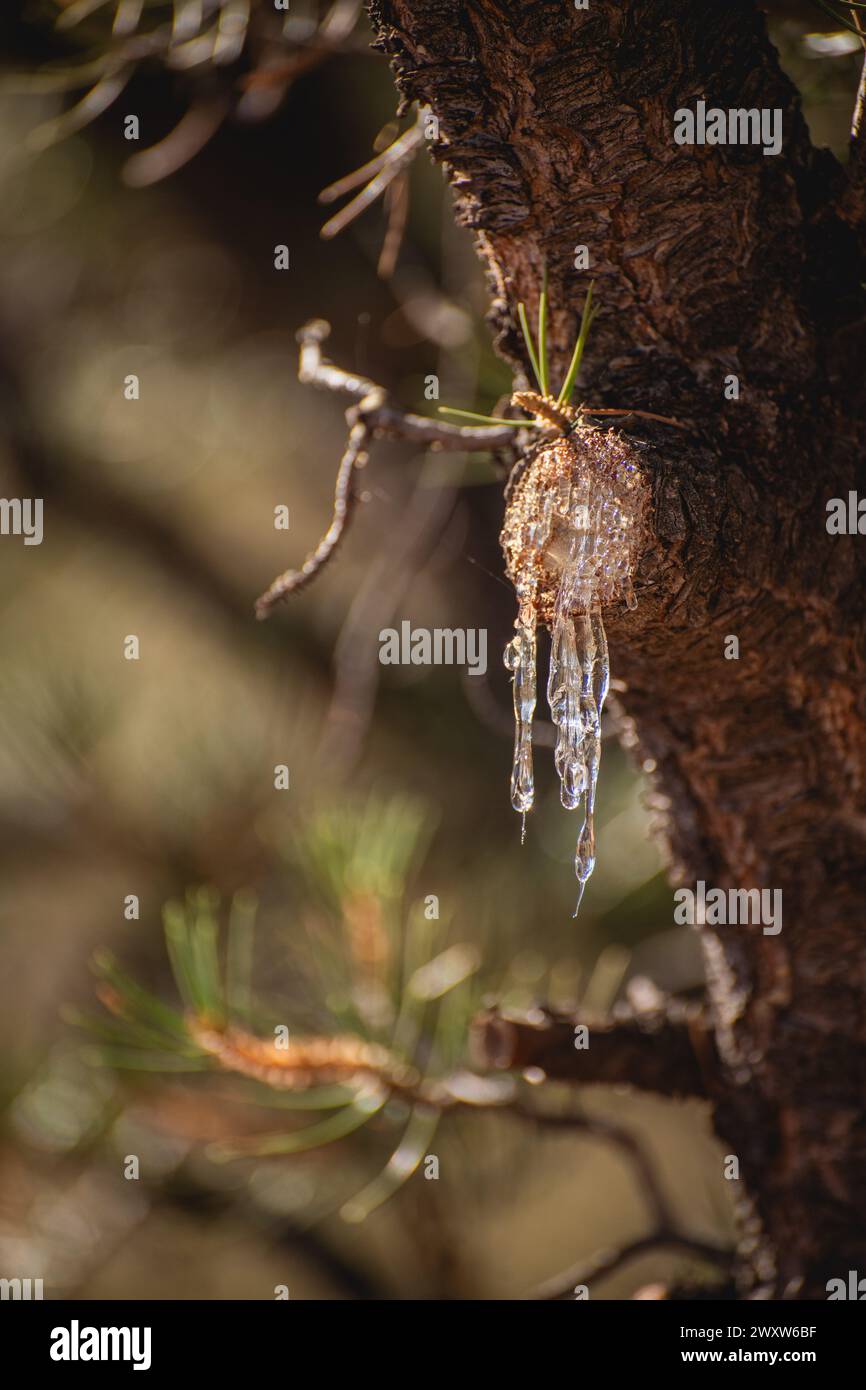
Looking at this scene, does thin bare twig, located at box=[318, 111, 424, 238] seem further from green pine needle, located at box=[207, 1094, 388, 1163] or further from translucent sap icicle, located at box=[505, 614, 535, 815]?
green pine needle, located at box=[207, 1094, 388, 1163]

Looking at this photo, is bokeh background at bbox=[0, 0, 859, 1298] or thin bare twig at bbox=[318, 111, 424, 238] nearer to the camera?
thin bare twig at bbox=[318, 111, 424, 238]

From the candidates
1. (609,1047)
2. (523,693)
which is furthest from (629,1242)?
(523,693)

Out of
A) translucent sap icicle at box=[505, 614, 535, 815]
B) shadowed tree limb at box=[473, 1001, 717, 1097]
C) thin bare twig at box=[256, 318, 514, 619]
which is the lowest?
A: shadowed tree limb at box=[473, 1001, 717, 1097]

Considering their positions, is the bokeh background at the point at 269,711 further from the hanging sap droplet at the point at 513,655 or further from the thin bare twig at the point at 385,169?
the hanging sap droplet at the point at 513,655

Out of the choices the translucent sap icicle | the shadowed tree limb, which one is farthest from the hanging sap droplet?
the shadowed tree limb

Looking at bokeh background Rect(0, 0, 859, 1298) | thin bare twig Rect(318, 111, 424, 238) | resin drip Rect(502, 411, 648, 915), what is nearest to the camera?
resin drip Rect(502, 411, 648, 915)
